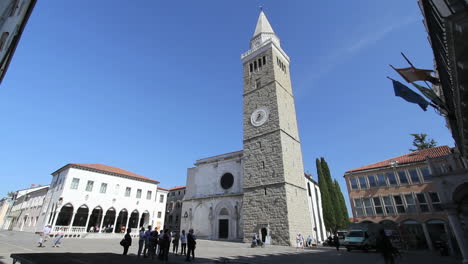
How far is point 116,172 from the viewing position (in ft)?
98.3

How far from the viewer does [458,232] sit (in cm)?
1017

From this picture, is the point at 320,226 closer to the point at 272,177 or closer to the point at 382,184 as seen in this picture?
the point at 382,184

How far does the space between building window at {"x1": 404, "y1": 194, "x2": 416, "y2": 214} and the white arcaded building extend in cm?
3044

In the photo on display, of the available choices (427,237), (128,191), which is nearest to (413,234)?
(427,237)

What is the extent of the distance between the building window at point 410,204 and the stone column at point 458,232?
13.5 metres

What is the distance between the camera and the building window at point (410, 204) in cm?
2188

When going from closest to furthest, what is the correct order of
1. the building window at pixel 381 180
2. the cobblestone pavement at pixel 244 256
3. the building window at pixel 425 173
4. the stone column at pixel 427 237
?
the cobblestone pavement at pixel 244 256, the stone column at pixel 427 237, the building window at pixel 425 173, the building window at pixel 381 180

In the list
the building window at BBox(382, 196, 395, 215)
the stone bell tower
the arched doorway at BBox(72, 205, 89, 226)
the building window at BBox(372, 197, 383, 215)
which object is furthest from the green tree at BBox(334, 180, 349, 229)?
the arched doorway at BBox(72, 205, 89, 226)

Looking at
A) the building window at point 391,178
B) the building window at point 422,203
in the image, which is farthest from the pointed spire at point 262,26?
the building window at point 422,203

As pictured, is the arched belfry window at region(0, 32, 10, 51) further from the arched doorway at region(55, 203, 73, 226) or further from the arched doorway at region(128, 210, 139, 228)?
the arched doorway at region(128, 210, 139, 228)

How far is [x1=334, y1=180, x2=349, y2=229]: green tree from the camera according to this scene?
28.3 meters

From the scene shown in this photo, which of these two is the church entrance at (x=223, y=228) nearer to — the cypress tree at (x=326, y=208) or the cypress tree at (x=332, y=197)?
the cypress tree at (x=326, y=208)

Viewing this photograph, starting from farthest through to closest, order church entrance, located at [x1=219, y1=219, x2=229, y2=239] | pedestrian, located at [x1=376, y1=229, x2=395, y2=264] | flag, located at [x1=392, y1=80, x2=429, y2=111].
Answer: church entrance, located at [x1=219, y1=219, x2=229, y2=239] → flag, located at [x1=392, y1=80, x2=429, y2=111] → pedestrian, located at [x1=376, y1=229, x2=395, y2=264]

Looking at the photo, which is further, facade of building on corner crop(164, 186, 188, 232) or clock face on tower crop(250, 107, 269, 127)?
facade of building on corner crop(164, 186, 188, 232)
